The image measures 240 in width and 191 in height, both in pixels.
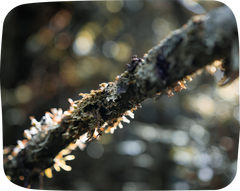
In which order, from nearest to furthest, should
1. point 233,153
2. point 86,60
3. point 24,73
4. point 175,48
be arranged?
1. point 175,48
2. point 233,153
3. point 24,73
4. point 86,60

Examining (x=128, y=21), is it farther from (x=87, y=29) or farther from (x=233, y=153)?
(x=233, y=153)

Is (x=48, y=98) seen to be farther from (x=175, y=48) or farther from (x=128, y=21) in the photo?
(x=175, y=48)

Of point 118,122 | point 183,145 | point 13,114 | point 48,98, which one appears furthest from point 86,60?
point 118,122

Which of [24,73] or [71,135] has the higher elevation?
[24,73]

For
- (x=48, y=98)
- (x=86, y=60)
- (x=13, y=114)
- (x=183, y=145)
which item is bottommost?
(x=183, y=145)

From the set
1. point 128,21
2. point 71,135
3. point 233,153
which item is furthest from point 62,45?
point 233,153

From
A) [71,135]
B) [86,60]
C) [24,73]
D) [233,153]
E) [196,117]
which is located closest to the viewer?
[71,135]

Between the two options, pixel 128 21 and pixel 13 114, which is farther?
pixel 128 21
